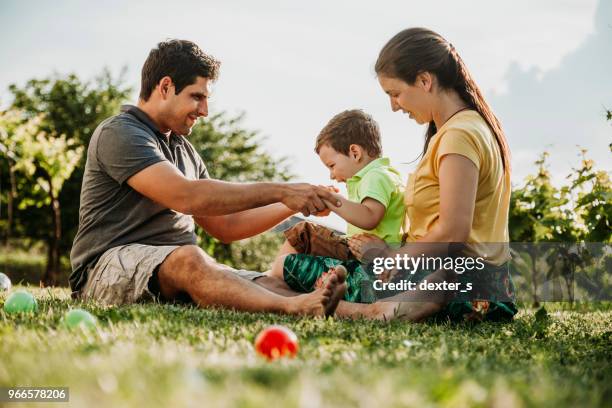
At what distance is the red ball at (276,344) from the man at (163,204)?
1.21 meters

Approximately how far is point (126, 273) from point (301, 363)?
2.16m

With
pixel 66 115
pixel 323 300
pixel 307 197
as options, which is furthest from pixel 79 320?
pixel 66 115

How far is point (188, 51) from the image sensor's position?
170 inches

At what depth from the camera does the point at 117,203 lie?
4.08m

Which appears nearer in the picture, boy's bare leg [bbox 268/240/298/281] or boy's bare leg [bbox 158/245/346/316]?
boy's bare leg [bbox 158/245/346/316]

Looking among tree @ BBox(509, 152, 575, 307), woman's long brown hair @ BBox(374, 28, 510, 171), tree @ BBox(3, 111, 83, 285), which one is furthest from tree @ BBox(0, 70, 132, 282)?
woman's long brown hair @ BBox(374, 28, 510, 171)

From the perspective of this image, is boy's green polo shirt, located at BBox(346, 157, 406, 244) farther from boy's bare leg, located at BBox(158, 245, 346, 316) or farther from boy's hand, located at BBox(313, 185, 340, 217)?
boy's bare leg, located at BBox(158, 245, 346, 316)

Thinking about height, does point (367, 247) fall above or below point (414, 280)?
above

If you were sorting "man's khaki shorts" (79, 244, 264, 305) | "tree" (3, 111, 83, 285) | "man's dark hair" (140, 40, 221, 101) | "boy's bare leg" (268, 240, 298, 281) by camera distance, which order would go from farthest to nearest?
"tree" (3, 111, 83, 285) → "man's dark hair" (140, 40, 221, 101) → "boy's bare leg" (268, 240, 298, 281) → "man's khaki shorts" (79, 244, 264, 305)

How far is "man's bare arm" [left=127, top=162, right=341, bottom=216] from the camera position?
375cm

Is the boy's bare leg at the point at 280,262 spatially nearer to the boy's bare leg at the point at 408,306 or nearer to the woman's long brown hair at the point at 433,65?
the boy's bare leg at the point at 408,306

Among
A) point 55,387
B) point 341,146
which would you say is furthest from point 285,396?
point 341,146

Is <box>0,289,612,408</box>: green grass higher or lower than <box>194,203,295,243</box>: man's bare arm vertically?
lower

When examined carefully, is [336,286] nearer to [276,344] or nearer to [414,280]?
[414,280]
